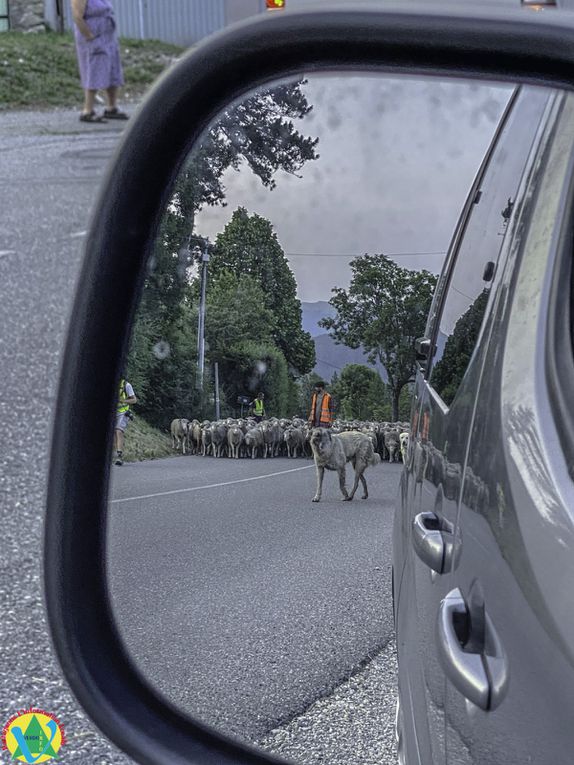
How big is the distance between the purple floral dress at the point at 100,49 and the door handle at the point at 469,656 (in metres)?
13.4

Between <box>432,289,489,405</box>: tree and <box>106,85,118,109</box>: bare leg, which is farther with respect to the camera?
<box>106,85,118,109</box>: bare leg

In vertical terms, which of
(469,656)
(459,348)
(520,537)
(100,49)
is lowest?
(469,656)

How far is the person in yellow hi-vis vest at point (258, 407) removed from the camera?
3.16ft

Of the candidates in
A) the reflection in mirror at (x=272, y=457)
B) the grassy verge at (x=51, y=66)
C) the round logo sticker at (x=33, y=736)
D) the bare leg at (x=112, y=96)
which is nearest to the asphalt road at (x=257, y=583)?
the reflection in mirror at (x=272, y=457)

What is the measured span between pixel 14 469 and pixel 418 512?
4.97 metres

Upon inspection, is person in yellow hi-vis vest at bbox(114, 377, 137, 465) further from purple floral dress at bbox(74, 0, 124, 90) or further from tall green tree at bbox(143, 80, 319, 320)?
purple floral dress at bbox(74, 0, 124, 90)

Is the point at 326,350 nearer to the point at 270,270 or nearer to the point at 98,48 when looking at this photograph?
the point at 270,270

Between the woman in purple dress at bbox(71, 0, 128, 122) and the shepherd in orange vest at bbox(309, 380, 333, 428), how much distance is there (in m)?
12.9

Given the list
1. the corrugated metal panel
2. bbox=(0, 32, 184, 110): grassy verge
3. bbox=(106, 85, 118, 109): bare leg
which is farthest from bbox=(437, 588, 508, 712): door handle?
the corrugated metal panel

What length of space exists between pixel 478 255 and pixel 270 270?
21 centimetres

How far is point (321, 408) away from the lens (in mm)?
901

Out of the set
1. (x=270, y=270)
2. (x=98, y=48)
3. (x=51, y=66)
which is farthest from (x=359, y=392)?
(x=51, y=66)

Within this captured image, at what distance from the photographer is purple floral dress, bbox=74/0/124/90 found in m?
13.4

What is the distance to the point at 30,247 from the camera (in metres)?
10.7
